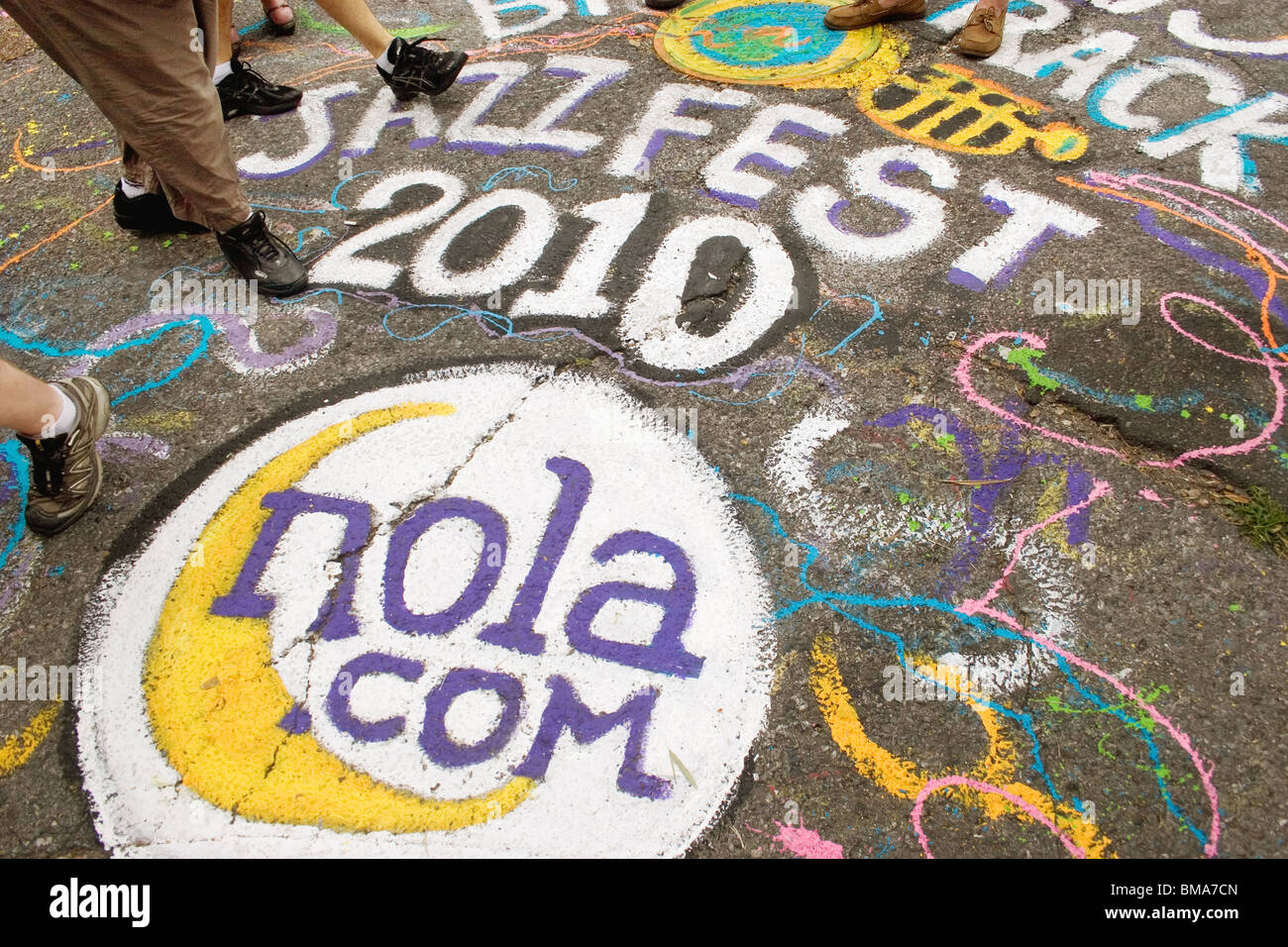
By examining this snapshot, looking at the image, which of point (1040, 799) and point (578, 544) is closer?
point (1040, 799)

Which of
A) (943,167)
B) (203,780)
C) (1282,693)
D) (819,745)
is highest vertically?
(943,167)

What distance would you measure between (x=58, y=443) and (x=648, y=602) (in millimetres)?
1768

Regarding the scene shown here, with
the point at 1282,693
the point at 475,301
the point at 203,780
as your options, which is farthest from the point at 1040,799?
the point at 475,301

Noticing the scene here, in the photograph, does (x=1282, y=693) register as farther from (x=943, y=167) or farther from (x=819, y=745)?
(x=943, y=167)

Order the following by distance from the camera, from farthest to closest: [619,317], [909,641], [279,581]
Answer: [619,317] → [279,581] → [909,641]

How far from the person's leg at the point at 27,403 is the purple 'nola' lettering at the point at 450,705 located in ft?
4.57

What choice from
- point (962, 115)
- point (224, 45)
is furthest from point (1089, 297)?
point (224, 45)

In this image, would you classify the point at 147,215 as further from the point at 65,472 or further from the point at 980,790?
the point at 980,790

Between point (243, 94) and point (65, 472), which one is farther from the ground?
point (243, 94)

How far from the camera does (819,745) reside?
189 cm

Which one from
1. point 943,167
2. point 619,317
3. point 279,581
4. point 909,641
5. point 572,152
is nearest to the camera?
point 909,641

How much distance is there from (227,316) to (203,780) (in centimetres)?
178
